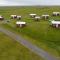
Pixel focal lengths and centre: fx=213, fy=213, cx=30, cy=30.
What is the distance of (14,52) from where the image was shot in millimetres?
49062

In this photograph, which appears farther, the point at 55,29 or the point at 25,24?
the point at 25,24

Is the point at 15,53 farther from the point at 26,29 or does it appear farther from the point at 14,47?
the point at 26,29

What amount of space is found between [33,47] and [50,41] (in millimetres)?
7385

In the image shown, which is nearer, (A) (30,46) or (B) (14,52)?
(B) (14,52)

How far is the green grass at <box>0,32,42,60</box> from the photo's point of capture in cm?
4600

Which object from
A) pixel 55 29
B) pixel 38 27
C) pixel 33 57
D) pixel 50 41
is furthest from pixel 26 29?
pixel 33 57

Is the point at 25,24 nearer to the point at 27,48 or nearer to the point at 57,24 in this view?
the point at 57,24

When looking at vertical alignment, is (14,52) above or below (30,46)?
below

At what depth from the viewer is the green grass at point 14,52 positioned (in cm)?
4600

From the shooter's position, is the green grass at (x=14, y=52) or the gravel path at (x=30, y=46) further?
the gravel path at (x=30, y=46)

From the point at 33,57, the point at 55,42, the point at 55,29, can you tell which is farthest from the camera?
the point at 55,29

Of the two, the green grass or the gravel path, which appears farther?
the gravel path

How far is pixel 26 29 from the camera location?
2761 inches

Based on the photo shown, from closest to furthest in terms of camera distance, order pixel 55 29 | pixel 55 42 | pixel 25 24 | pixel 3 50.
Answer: pixel 3 50
pixel 55 42
pixel 55 29
pixel 25 24
